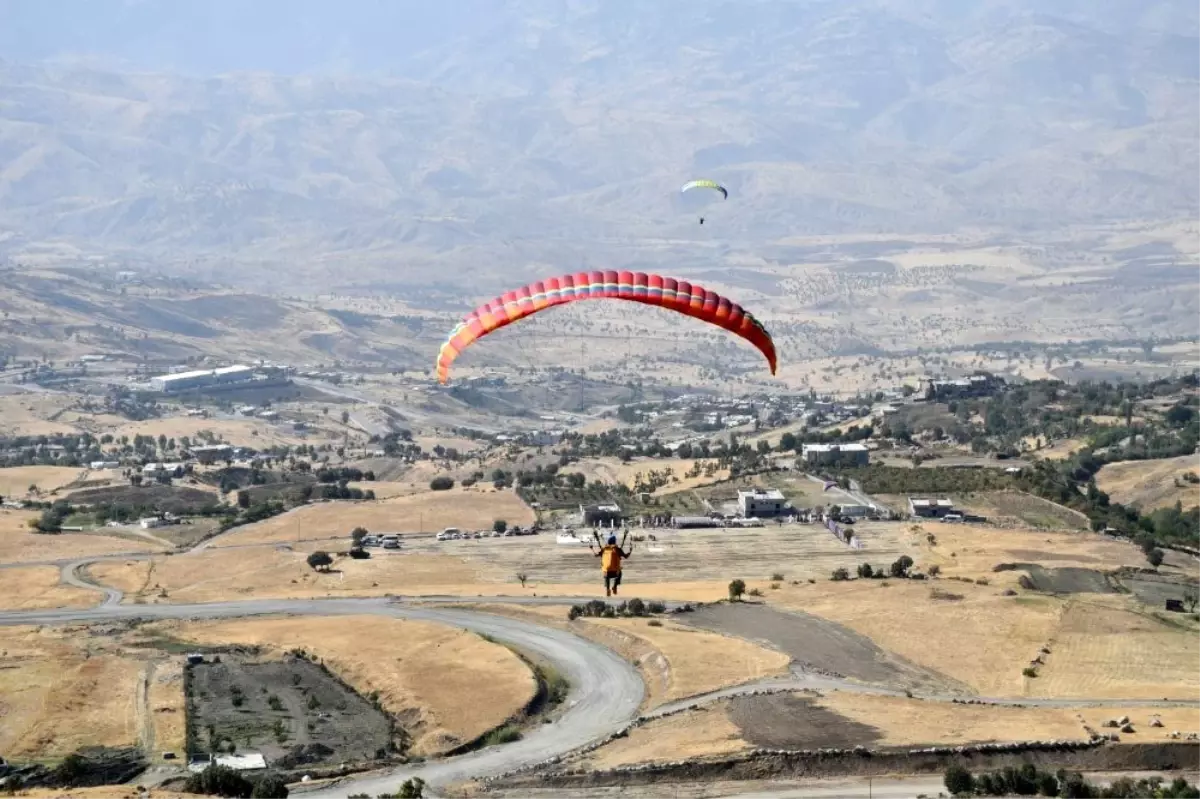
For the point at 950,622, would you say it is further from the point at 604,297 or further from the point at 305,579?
the point at 305,579

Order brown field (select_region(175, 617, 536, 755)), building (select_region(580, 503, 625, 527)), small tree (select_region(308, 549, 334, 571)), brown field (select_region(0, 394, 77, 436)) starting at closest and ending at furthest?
1. brown field (select_region(175, 617, 536, 755))
2. small tree (select_region(308, 549, 334, 571))
3. building (select_region(580, 503, 625, 527))
4. brown field (select_region(0, 394, 77, 436))

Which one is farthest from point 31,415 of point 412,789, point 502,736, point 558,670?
point 412,789

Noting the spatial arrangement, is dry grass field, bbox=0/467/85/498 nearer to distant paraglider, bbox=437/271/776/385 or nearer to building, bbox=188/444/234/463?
building, bbox=188/444/234/463

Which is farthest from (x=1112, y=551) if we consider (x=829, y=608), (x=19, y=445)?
(x=19, y=445)

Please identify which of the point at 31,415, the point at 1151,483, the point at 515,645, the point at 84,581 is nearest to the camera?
the point at 515,645

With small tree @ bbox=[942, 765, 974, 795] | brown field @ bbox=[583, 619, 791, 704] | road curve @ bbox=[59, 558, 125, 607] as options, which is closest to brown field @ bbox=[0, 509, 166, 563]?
road curve @ bbox=[59, 558, 125, 607]

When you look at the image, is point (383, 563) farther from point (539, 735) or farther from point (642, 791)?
point (642, 791)
